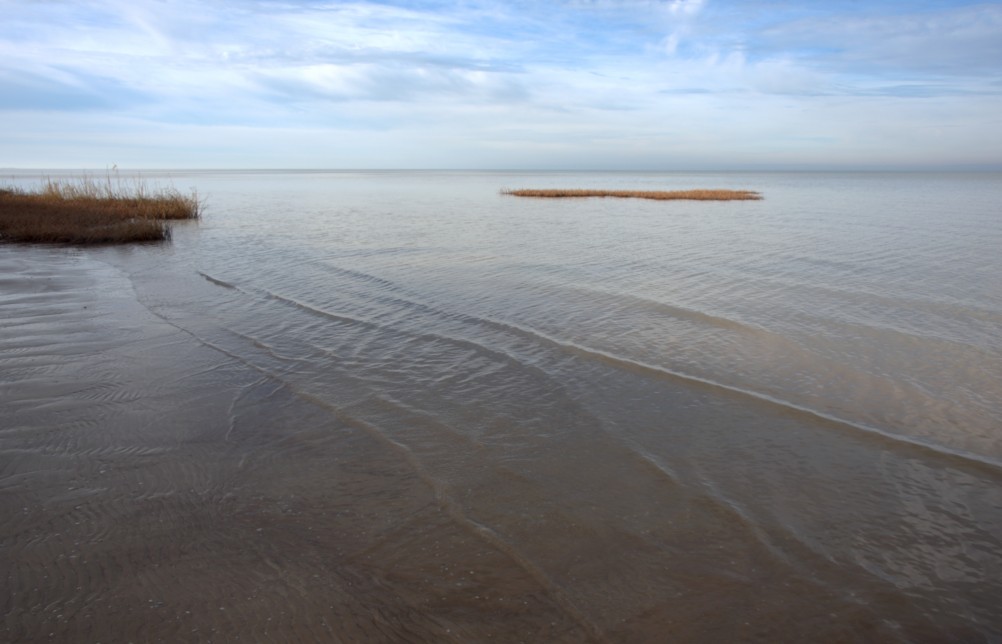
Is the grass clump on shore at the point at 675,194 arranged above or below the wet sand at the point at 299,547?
above

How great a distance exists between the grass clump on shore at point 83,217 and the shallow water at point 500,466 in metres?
11.5

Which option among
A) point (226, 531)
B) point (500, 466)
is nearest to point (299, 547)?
point (226, 531)

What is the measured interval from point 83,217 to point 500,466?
26.3 m

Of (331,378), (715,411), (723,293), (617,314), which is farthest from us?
(723,293)

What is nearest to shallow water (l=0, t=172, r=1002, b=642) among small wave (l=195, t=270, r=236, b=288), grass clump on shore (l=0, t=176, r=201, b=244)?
small wave (l=195, t=270, r=236, b=288)

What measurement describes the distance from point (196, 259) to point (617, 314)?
14594mm

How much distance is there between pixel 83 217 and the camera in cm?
2495

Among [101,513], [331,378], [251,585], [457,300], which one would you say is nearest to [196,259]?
[457,300]

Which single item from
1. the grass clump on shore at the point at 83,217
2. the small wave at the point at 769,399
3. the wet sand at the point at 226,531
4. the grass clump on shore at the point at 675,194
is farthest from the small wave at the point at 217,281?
the grass clump on shore at the point at 675,194

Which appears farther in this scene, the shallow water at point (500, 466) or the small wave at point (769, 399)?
the small wave at point (769, 399)

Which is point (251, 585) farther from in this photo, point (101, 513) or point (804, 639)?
point (804, 639)

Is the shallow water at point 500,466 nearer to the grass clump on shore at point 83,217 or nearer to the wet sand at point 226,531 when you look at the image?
the wet sand at point 226,531

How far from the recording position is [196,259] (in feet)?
65.2

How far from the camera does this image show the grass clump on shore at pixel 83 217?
22516mm
